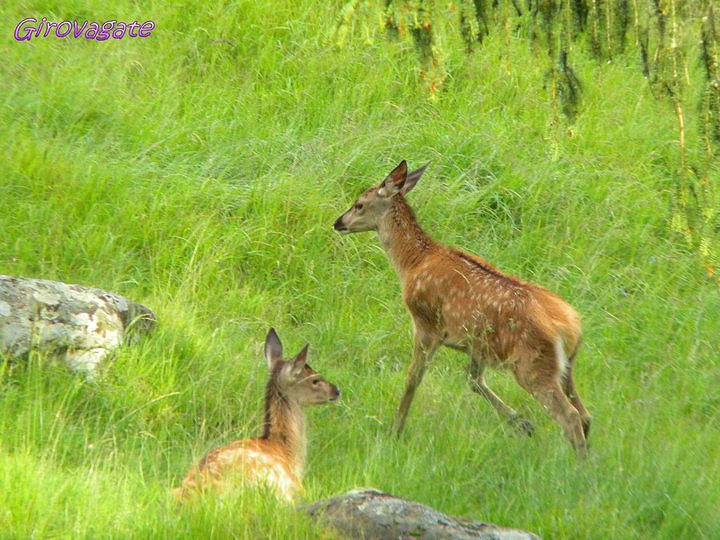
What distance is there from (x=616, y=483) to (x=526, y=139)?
5435mm

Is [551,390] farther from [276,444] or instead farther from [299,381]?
[276,444]

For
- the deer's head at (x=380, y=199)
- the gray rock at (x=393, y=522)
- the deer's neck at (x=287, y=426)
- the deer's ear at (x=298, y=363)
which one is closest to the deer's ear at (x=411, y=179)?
the deer's head at (x=380, y=199)

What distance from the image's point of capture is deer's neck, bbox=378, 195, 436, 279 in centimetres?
841

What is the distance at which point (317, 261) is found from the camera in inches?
376

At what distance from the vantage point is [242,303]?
8844 millimetres

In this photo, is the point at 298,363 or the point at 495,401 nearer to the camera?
the point at 298,363

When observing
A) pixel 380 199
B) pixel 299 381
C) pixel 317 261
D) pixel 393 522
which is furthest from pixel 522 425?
pixel 393 522

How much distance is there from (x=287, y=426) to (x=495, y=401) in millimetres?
1595

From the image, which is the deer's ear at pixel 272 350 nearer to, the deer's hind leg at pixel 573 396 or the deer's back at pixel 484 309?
the deer's back at pixel 484 309

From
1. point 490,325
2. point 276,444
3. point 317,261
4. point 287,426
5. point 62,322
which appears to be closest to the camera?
point 276,444

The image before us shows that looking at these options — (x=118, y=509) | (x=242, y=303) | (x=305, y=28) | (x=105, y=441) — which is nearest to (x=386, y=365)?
(x=242, y=303)

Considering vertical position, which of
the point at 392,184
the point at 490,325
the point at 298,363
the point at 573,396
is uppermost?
the point at 392,184

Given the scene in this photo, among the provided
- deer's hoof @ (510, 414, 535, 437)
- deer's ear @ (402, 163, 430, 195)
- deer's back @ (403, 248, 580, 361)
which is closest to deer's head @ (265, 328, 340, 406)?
deer's back @ (403, 248, 580, 361)

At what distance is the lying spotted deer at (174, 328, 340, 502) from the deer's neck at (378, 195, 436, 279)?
4.49 ft
